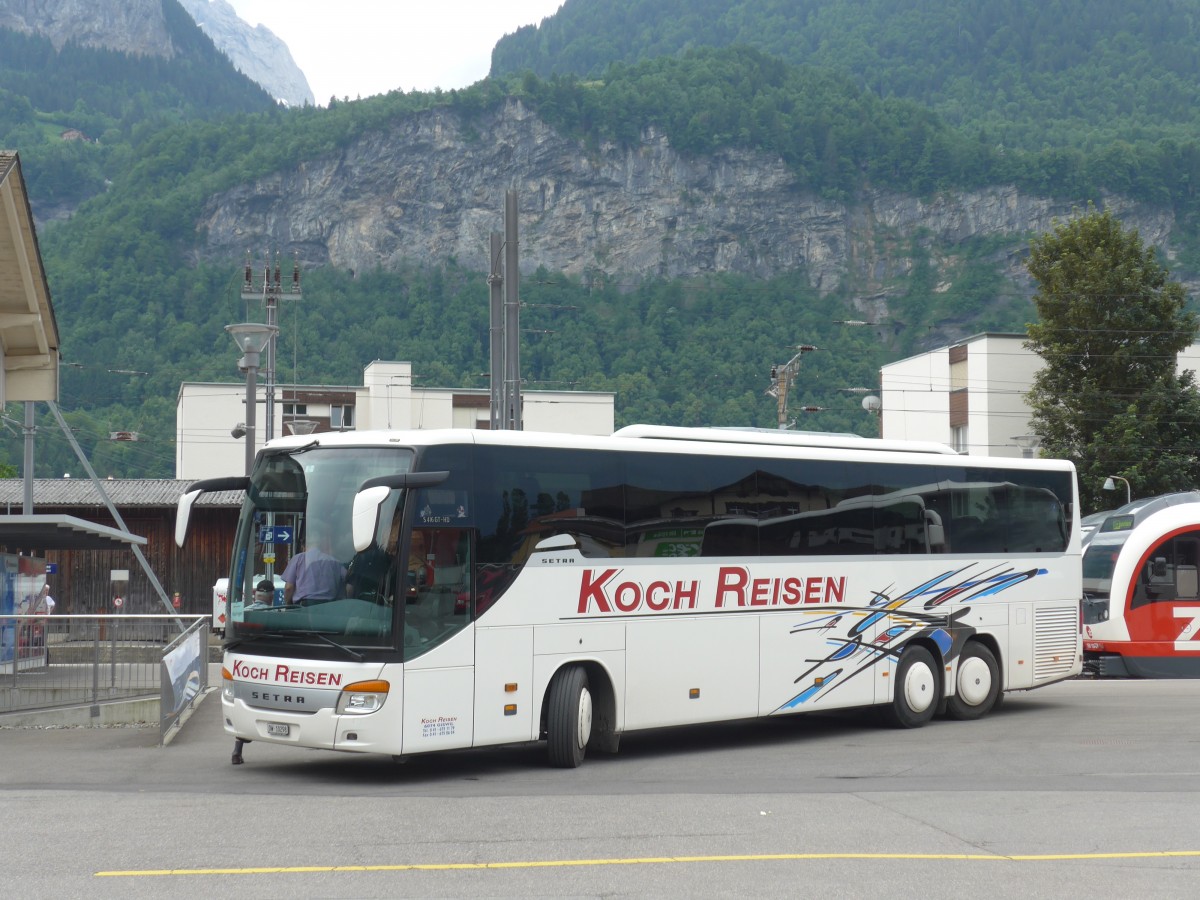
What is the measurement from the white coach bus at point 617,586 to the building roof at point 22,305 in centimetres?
694

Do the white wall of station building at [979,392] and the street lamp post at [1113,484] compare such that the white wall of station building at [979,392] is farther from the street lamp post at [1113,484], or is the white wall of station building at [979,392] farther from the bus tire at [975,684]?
the bus tire at [975,684]

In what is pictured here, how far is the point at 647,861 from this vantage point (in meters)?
8.70

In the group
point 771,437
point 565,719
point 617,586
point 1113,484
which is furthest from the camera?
point 1113,484

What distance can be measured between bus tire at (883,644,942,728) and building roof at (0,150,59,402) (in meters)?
12.0

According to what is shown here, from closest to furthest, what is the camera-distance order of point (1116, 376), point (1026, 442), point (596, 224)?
1. point (1116, 376)
2. point (1026, 442)
3. point (596, 224)

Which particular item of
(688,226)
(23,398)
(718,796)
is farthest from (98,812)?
(688,226)

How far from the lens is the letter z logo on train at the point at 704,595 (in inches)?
534

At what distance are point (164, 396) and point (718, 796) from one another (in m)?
104

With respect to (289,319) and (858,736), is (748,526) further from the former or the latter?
(289,319)

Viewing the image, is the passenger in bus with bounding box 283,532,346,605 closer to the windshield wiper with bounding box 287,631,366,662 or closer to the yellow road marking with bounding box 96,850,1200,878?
the windshield wiper with bounding box 287,631,366,662

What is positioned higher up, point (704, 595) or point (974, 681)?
point (704, 595)

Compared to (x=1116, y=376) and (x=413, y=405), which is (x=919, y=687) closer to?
(x=1116, y=376)

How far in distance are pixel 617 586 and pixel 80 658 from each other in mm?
7227

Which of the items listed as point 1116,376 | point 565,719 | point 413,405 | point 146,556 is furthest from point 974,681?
point 413,405
